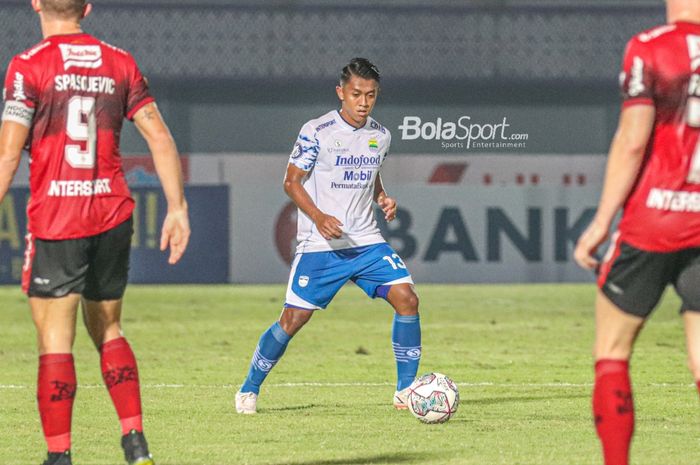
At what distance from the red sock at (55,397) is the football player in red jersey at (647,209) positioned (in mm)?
1943

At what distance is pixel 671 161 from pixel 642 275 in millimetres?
387

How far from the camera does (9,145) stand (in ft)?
17.6

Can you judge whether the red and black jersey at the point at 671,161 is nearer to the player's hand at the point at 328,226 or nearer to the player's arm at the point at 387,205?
the player's hand at the point at 328,226

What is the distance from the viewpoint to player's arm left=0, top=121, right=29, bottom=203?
5.35 meters

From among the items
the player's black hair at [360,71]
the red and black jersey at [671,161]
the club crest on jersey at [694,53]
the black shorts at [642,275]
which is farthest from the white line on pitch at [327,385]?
the club crest on jersey at [694,53]

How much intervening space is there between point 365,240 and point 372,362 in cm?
311

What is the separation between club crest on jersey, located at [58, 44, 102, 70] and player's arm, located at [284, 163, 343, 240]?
2698 millimetres

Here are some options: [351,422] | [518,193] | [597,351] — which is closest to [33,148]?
[597,351]

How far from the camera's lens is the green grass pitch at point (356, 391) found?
6.62m

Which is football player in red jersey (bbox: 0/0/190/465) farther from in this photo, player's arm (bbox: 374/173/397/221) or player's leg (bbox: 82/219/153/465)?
player's arm (bbox: 374/173/397/221)

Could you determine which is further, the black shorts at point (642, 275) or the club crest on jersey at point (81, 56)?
the club crest on jersey at point (81, 56)

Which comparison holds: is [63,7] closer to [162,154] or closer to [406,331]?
[162,154]

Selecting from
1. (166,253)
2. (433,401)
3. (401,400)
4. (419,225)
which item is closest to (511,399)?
(401,400)

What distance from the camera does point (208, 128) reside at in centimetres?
2595
